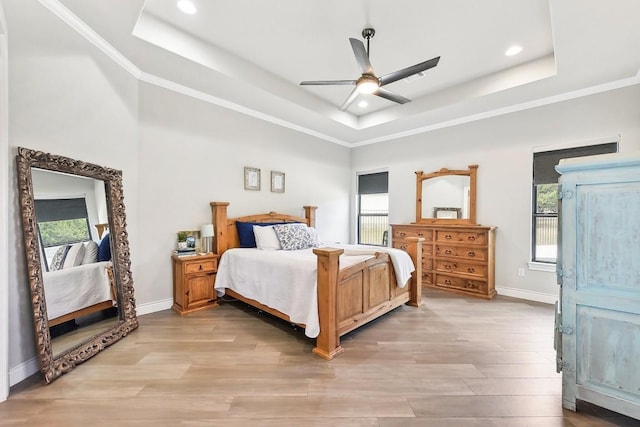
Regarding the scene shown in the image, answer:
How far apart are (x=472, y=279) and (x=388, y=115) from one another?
9.61ft

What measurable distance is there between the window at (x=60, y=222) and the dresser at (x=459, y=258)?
143 inches

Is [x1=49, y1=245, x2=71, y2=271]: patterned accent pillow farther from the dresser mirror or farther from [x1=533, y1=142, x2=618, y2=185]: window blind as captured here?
[x1=533, y1=142, x2=618, y2=185]: window blind

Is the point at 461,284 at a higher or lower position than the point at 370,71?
lower

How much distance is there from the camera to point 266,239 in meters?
3.79

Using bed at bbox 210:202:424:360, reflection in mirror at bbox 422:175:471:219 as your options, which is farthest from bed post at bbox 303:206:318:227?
reflection in mirror at bbox 422:175:471:219

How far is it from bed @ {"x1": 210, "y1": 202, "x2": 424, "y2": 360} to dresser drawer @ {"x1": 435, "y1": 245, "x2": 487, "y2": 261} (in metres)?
1.04

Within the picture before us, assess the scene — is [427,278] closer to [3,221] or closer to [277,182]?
[277,182]

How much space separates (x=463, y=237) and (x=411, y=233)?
0.85m

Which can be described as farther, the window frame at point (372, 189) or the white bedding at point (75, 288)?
the window frame at point (372, 189)

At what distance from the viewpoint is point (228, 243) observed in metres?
3.89

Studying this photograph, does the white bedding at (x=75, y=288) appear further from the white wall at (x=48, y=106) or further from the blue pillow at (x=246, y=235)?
the blue pillow at (x=246, y=235)

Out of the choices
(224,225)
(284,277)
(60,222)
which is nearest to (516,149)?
(284,277)

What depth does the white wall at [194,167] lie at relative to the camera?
3.28 metres

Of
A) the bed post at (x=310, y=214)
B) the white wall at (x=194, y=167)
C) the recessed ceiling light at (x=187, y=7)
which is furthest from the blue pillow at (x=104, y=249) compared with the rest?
the bed post at (x=310, y=214)
